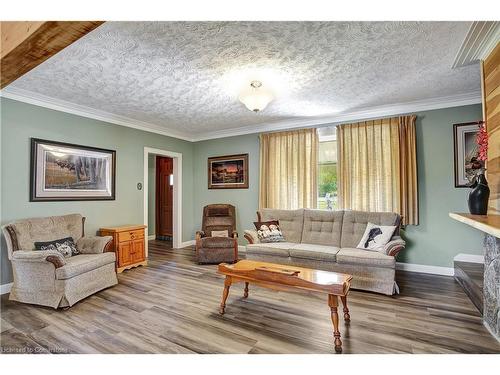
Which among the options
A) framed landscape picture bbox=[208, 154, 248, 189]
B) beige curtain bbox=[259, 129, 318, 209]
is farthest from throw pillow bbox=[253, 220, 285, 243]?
framed landscape picture bbox=[208, 154, 248, 189]

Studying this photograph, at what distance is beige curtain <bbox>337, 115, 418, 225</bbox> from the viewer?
153 inches

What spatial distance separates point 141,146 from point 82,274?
270cm

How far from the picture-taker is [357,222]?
12.7 ft

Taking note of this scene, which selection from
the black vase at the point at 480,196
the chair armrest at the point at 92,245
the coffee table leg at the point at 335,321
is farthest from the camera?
the chair armrest at the point at 92,245

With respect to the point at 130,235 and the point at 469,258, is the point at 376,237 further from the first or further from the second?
the point at 130,235

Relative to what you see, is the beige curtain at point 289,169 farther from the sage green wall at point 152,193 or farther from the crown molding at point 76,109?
the sage green wall at point 152,193

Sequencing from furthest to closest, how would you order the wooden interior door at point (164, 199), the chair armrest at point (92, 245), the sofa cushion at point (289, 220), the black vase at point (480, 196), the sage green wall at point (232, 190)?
the wooden interior door at point (164, 199) < the sage green wall at point (232, 190) < the sofa cushion at point (289, 220) < the chair armrest at point (92, 245) < the black vase at point (480, 196)

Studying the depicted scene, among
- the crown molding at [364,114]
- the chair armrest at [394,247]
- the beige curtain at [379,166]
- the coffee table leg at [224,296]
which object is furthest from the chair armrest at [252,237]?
the crown molding at [364,114]

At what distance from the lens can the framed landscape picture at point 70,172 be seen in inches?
138

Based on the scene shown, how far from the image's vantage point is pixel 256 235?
13.5ft

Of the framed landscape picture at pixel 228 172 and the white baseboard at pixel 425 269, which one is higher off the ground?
the framed landscape picture at pixel 228 172

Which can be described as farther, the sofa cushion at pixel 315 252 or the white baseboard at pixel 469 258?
the white baseboard at pixel 469 258

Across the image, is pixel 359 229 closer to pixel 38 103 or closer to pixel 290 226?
pixel 290 226

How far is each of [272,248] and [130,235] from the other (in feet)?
7.75
